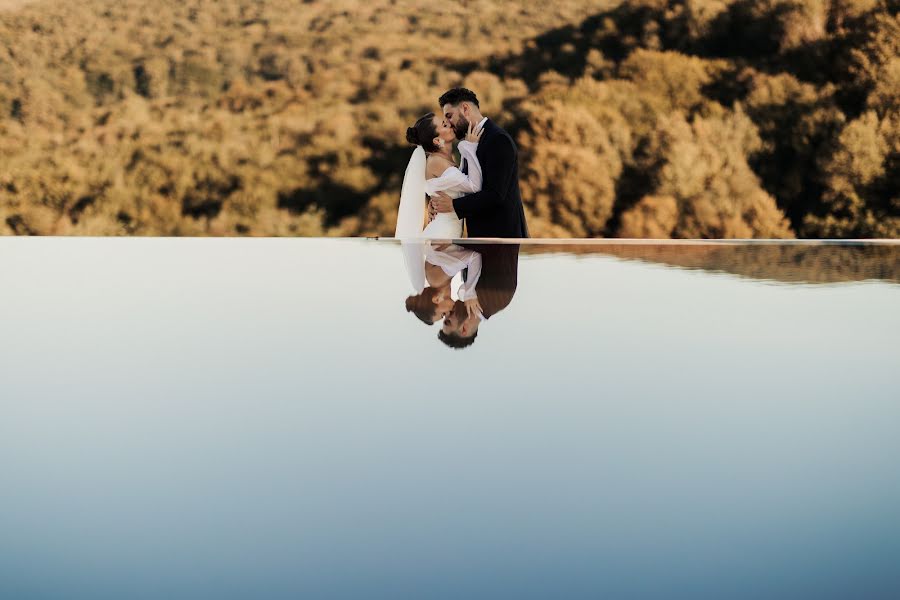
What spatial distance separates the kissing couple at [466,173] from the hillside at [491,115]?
8.64 metres

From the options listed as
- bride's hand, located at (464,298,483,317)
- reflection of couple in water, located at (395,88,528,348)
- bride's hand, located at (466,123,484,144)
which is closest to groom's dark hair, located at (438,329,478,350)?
bride's hand, located at (464,298,483,317)

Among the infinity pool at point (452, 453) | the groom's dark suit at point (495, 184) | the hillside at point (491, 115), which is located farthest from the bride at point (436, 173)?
the hillside at point (491, 115)

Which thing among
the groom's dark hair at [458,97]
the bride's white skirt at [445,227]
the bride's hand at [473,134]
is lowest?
the bride's white skirt at [445,227]

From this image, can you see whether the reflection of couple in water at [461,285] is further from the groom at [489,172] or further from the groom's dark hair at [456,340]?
the groom at [489,172]

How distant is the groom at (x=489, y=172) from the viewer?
4.43 metres

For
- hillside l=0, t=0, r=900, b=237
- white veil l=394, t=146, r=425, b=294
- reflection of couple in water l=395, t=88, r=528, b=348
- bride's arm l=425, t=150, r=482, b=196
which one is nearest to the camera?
reflection of couple in water l=395, t=88, r=528, b=348

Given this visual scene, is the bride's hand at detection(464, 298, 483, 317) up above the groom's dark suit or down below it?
below

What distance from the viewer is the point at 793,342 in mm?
2670

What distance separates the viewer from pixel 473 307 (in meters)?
3.04

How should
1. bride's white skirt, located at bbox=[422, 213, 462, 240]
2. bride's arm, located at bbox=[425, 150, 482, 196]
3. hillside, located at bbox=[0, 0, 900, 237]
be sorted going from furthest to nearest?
hillside, located at bbox=[0, 0, 900, 237] → bride's white skirt, located at bbox=[422, 213, 462, 240] → bride's arm, located at bbox=[425, 150, 482, 196]

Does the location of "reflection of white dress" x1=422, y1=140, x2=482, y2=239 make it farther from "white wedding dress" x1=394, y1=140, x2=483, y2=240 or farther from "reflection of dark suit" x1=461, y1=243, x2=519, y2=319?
"reflection of dark suit" x1=461, y1=243, x2=519, y2=319

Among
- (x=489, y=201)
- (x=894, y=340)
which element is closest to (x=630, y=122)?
(x=489, y=201)

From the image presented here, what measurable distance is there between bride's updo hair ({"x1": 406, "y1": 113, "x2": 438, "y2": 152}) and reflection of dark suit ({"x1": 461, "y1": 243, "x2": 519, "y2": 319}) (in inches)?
22.1

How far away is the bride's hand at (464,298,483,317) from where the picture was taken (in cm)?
294
